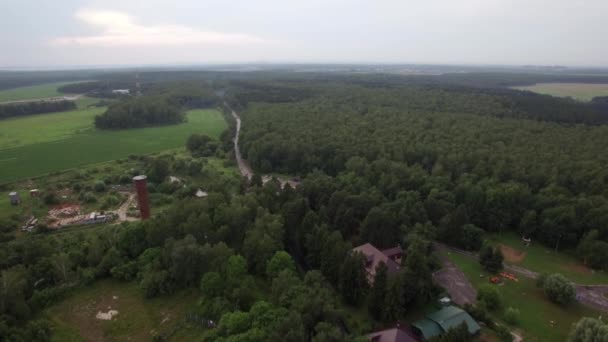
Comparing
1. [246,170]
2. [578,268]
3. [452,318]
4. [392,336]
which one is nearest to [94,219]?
[246,170]

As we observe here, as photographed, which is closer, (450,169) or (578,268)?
(578,268)

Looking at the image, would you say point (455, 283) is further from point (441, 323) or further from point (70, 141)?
point (70, 141)

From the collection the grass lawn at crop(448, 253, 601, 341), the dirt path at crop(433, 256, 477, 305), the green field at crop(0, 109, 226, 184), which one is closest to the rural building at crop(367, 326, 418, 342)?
the dirt path at crop(433, 256, 477, 305)

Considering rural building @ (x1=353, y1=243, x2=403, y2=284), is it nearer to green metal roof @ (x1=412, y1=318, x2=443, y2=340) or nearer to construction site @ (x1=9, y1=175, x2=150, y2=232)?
green metal roof @ (x1=412, y1=318, x2=443, y2=340)

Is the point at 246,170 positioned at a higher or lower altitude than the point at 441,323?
higher

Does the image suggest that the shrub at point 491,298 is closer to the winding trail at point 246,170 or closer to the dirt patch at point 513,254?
the dirt patch at point 513,254
